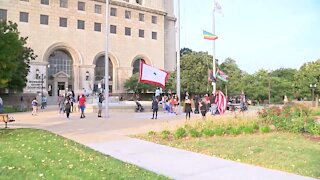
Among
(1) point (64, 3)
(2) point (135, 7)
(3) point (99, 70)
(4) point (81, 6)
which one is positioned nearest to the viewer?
(1) point (64, 3)

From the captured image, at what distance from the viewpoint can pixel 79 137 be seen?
600 inches

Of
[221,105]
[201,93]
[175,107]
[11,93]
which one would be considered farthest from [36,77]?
[221,105]

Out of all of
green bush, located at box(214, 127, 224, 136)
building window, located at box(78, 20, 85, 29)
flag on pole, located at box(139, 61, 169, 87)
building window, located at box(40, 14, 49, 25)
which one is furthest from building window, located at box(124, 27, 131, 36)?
green bush, located at box(214, 127, 224, 136)

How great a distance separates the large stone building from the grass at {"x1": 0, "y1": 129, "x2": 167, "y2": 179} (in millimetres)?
49318

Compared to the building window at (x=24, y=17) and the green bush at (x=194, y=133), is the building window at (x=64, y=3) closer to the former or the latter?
the building window at (x=24, y=17)

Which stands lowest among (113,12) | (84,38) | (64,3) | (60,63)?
(60,63)

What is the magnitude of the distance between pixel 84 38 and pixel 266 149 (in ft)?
196

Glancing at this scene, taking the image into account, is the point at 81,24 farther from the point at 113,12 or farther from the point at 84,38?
the point at 113,12

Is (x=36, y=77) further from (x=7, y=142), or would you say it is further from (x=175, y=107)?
(x=7, y=142)

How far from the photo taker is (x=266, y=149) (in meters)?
11.7

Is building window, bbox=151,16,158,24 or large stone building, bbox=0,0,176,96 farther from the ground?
building window, bbox=151,16,158,24

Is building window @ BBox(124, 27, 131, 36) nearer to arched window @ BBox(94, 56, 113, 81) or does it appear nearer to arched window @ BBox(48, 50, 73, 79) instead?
arched window @ BBox(94, 56, 113, 81)

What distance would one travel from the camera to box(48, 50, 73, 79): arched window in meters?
67.0

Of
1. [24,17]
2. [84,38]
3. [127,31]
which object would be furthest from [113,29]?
[24,17]
